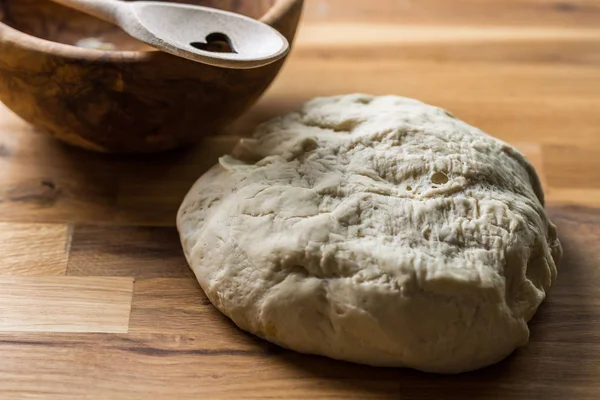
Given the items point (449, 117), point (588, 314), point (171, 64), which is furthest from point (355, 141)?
point (588, 314)

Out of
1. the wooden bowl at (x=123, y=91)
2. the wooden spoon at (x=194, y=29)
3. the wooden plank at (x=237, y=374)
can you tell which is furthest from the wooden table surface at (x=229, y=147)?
the wooden spoon at (x=194, y=29)

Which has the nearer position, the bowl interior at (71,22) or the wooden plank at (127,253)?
the wooden plank at (127,253)

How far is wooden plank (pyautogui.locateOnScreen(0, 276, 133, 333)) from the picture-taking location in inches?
41.6

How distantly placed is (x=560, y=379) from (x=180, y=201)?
674mm

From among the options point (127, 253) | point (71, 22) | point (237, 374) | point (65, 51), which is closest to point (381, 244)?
point (237, 374)

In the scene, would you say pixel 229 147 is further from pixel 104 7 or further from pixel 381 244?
pixel 381 244

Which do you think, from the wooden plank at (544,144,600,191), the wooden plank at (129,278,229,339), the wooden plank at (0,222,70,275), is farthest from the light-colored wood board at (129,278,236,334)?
the wooden plank at (544,144,600,191)

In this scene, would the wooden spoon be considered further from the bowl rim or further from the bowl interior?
the bowl interior

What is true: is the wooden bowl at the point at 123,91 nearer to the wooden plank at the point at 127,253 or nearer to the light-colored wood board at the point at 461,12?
the wooden plank at the point at 127,253

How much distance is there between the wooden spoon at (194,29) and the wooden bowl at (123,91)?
0.10 ft

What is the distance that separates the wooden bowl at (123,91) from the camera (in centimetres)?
109

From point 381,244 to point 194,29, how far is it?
19.7 inches

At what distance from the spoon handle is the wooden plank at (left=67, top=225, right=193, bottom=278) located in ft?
1.14

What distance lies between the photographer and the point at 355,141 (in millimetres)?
1128
